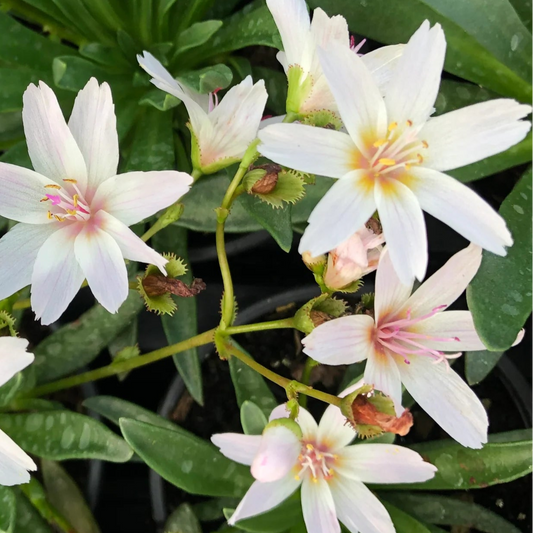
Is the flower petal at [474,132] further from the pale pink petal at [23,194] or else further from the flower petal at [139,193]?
the pale pink petal at [23,194]

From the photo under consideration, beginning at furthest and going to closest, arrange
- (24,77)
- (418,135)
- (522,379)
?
(522,379)
(24,77)
(418,135)

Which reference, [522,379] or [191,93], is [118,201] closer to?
[191,93]

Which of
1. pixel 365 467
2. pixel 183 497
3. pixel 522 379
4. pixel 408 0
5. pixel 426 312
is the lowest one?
pixel 183 497

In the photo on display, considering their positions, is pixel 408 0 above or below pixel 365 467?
above

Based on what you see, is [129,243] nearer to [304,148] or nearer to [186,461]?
[304,148]

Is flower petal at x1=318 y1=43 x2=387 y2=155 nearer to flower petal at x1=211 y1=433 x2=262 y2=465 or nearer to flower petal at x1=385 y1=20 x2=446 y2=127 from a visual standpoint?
flower petal at x1=385 y1=20 x2=446 y2=127

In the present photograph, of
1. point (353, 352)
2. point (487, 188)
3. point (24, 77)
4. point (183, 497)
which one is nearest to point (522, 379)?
point (487, 188)
